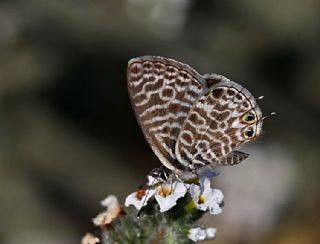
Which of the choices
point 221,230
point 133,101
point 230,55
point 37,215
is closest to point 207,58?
point 230,55

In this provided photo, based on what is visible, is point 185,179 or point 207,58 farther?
point 207,58

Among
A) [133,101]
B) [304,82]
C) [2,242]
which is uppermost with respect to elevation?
[304,82]

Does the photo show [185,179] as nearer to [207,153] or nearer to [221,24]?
[207,153]

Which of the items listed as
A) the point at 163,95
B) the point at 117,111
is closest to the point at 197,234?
the point at 163,95

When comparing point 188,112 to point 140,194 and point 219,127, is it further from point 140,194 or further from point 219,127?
point 140,194

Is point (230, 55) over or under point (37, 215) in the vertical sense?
over

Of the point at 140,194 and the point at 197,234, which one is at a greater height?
the point at 140,194

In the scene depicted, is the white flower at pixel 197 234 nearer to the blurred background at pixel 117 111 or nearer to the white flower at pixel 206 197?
the white flower at pixel 206 197

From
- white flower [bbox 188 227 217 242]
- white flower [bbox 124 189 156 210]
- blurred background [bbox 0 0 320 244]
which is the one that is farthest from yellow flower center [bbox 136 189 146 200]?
blurred background [bbox 0 0 320 244]
